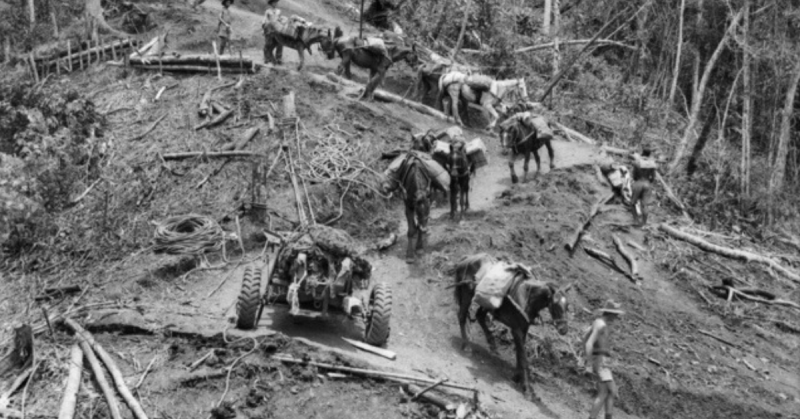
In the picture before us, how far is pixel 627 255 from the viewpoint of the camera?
15836mm

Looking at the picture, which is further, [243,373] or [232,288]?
[232,288]

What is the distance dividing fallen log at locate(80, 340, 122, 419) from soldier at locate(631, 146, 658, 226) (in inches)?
454

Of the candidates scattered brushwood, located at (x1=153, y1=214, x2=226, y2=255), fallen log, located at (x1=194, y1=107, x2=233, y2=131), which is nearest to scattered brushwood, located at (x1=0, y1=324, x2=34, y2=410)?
scattered brushwood, located at (x1=153, y1=214, x2=226, y2=255)

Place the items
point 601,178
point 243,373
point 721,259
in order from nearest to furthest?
point 243,373 → point 721,259 → point 601,178

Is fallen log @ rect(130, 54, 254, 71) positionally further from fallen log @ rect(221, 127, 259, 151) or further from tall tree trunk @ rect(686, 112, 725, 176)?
tall tree trunk @ rect(686, 112, 725, 176)

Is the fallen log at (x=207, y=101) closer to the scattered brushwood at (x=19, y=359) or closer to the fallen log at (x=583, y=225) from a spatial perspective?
the fallen log at (x=583, y=225)

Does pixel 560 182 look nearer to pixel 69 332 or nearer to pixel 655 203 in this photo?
pixel 655 203

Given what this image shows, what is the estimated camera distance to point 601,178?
1842 centimetres

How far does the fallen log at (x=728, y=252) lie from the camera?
1714cm

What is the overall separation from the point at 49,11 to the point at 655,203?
66.6ft

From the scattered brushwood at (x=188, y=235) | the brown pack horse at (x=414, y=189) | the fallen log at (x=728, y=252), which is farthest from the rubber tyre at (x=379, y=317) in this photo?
the fallen log at (x=728, y=252)

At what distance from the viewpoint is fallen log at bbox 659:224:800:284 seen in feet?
56.2

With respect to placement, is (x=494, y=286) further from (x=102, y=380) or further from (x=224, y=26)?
(x=224, y=26)

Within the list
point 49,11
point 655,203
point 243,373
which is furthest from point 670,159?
point 49,11
